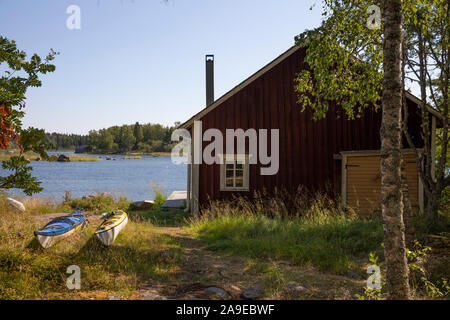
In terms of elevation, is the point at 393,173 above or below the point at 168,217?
above

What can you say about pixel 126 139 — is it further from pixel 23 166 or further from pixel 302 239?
pixel 23 166

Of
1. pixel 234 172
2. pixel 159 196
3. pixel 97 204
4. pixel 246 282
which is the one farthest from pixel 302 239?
pixel 159 196

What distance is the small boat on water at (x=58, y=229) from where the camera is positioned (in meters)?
7.68

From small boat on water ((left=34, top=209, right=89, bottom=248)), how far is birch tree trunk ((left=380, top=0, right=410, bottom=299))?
21.7 ft

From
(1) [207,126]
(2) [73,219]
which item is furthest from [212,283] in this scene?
Answer: (1) [207,126]

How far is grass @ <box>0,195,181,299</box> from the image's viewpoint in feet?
19.7

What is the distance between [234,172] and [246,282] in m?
7.84

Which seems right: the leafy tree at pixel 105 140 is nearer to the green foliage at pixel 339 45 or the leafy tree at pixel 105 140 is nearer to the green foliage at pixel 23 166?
the green foliage at pixel 339 45

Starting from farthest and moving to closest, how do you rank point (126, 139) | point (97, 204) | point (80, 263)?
1. point (126, 139)
2. point (97, 204)
3. point (80, 263)

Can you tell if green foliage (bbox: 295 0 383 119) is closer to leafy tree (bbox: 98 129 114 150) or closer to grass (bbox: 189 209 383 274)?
grass (bbox: 189 209 383 274)

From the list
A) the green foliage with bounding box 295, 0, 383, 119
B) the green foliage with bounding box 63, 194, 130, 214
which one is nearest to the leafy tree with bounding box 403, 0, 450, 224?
the green foliage with bounding box 295, 0, 383, 119

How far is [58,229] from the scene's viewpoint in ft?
27.1

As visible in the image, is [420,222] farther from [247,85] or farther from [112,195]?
[112,195]
